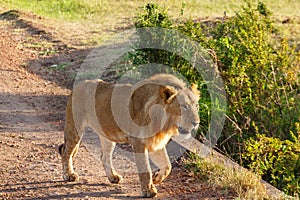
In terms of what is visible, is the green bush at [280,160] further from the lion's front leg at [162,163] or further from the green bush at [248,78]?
the lion's front leg at [162,163]

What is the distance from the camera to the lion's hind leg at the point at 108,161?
6.20 metres

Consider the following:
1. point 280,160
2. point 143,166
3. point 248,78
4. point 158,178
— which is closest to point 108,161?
point 158,178

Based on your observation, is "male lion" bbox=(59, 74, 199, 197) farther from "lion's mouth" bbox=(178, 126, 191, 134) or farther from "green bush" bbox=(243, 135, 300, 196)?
"green bush" bbox=(243, 135, 300, 196)

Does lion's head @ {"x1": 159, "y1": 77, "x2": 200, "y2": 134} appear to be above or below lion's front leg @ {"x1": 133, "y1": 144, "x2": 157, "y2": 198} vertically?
above

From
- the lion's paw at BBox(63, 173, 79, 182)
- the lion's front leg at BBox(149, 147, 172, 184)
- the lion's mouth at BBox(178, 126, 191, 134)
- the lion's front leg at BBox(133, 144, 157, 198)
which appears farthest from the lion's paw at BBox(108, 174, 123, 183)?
the lion's mouth at BBox(178, 126, 191, 134)

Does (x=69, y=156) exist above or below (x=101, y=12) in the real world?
above

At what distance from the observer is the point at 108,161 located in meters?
6.26

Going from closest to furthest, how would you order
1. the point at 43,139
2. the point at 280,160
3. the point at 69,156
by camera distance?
the point at 69,156
the point at 280,160
the point at 43,139

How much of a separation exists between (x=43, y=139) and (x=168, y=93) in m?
2.87

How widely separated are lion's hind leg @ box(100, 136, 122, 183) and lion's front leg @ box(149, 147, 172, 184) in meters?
0.51

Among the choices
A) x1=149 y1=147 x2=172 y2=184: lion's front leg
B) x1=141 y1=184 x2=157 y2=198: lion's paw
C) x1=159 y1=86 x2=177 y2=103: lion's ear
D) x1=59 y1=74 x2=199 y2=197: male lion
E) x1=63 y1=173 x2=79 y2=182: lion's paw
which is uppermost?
x1=159 y1=86 x2=177 y2=103: lion's ear

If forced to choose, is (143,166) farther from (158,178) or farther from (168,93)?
(168,93)

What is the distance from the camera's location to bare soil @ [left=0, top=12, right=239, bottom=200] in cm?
596

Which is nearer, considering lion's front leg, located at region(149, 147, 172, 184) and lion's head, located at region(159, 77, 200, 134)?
lion's head, located at region(159, 77, 200, 134)
